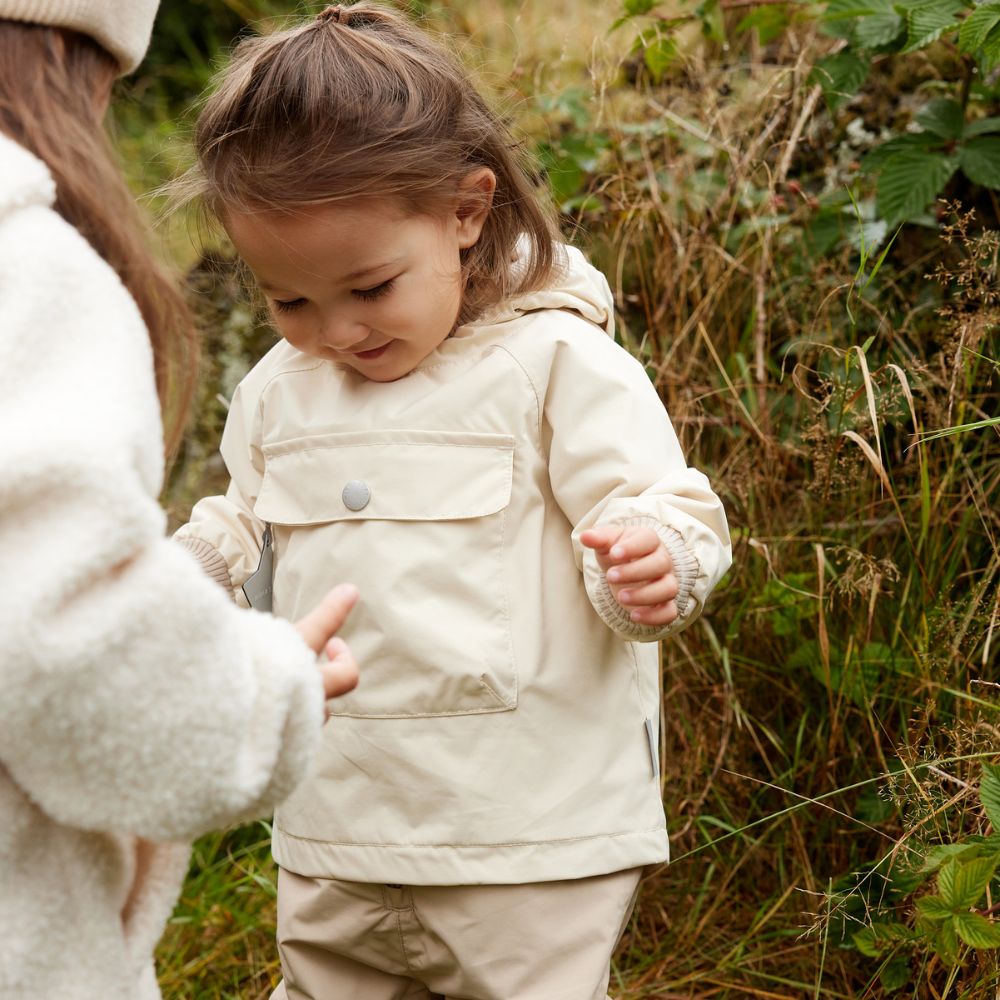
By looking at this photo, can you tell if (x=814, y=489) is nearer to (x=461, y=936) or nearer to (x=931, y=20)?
(x=931, y=20)

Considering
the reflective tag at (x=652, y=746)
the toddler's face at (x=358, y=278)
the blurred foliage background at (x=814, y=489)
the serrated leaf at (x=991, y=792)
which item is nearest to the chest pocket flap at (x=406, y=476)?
the toddler's face at (x=358, y=278)

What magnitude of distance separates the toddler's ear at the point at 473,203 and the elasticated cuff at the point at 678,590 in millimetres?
491

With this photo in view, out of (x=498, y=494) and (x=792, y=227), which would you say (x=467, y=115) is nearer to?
(x=498, y=494)

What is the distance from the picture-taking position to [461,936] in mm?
1569

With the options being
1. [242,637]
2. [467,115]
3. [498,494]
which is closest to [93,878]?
[242,637]

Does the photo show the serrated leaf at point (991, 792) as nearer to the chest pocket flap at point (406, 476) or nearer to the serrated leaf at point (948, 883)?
the serrated leaf at point (948, 883)

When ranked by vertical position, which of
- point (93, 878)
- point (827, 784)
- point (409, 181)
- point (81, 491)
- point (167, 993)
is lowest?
point (167, 993)

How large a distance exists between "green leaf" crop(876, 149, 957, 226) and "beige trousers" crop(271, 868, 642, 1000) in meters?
1.27

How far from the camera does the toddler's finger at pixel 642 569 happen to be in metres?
1.42

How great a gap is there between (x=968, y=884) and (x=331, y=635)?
2.85ft

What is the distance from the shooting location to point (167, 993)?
2.30 meters

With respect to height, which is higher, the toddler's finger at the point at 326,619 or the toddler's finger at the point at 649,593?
the toddler's finger at the point at 326,619

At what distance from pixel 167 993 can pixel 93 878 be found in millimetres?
1417

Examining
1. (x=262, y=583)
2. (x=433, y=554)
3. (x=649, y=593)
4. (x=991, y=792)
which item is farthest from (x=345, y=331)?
(x=991, y=792)
